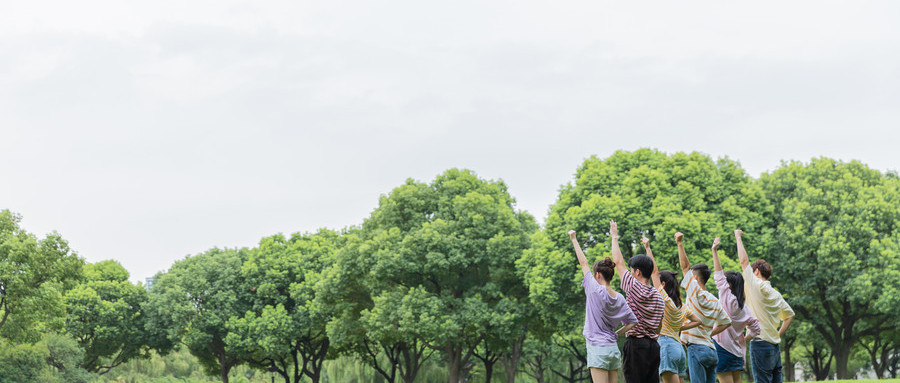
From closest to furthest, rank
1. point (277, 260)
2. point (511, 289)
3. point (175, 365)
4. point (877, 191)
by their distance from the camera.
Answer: point (877, 191) → point (511, 289) → point (277, 260) → point (175, 365)

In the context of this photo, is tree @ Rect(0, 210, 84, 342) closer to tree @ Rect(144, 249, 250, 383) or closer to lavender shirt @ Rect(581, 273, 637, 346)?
tree @ Rect(144, 249, 250, 383)

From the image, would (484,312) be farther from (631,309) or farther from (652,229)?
(631,309)

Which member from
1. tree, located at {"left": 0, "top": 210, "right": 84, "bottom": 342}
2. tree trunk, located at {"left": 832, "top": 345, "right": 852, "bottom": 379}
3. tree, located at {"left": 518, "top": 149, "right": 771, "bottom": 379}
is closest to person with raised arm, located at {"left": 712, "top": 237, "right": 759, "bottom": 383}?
tree, located at {"left": 518, "top": 149, "right": 771, "bottom": 379}

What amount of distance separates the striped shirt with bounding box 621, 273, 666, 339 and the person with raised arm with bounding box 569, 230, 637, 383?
0.14 m

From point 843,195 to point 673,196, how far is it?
313 inches

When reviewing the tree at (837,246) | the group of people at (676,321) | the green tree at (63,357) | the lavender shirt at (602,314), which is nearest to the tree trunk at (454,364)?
the tree at (837,246)

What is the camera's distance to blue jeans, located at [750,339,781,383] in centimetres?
1074

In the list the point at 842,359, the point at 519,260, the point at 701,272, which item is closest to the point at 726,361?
the point at 701,272

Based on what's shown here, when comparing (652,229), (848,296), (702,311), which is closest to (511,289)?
(652,229)

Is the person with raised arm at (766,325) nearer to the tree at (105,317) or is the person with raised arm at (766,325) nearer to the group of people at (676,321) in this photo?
the group of people at (676,321)

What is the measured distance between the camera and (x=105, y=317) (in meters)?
49.0

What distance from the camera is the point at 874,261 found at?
3109 cm

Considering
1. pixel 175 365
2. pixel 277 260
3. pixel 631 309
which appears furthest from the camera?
pixel 175 365

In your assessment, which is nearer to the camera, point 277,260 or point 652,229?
point 652,229
